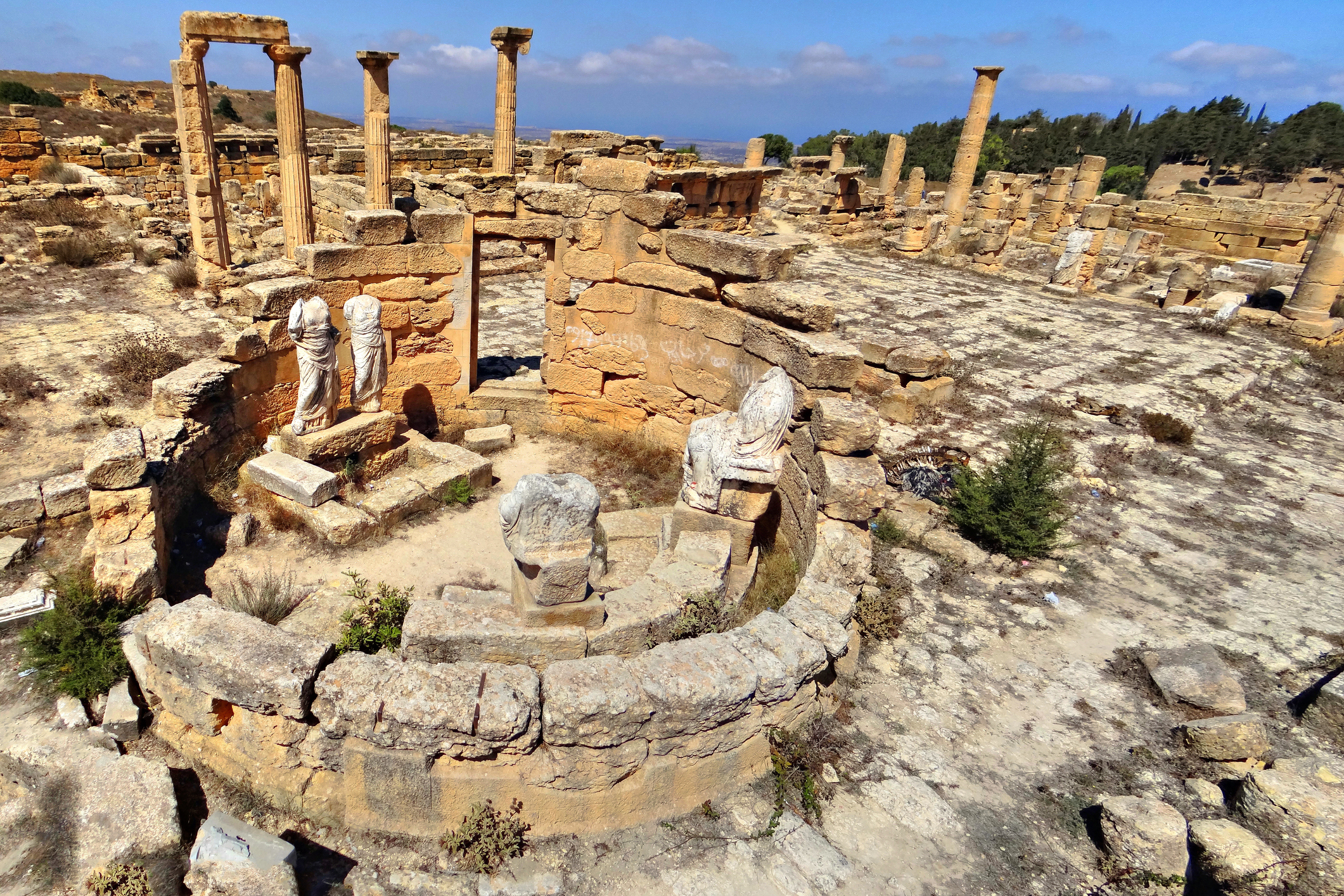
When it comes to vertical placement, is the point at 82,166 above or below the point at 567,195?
below

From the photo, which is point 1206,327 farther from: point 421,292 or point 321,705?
point 321,705

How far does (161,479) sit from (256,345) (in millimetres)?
1918

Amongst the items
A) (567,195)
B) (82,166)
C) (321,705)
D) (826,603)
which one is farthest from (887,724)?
(82,166)

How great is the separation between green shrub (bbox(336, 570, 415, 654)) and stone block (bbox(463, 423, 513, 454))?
3.42 m

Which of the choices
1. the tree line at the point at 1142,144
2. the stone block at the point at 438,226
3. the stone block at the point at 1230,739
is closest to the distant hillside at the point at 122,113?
the stone block at the point at 438,226

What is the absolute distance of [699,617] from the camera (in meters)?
5.18

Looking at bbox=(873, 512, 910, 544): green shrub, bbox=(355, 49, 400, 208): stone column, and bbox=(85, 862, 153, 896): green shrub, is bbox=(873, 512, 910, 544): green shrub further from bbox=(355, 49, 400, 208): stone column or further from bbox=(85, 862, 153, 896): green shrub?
bbox=(355, 49, 400, 208): stone column

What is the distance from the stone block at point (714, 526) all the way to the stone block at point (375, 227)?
4955mm

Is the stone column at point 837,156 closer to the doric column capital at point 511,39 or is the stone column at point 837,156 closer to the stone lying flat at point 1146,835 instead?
the doric column capital at point 511,39

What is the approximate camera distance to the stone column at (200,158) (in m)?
13.1

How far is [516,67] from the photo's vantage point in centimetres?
1881

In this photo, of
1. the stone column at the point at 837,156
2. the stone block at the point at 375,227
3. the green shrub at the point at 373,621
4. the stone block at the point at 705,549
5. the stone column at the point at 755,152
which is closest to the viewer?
the green shrub at the point at 373,621

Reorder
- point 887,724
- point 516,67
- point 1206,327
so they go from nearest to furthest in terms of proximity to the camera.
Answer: point 887,724
point 1206,327
point 516,67

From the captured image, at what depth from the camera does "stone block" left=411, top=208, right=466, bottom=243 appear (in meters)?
8.60
